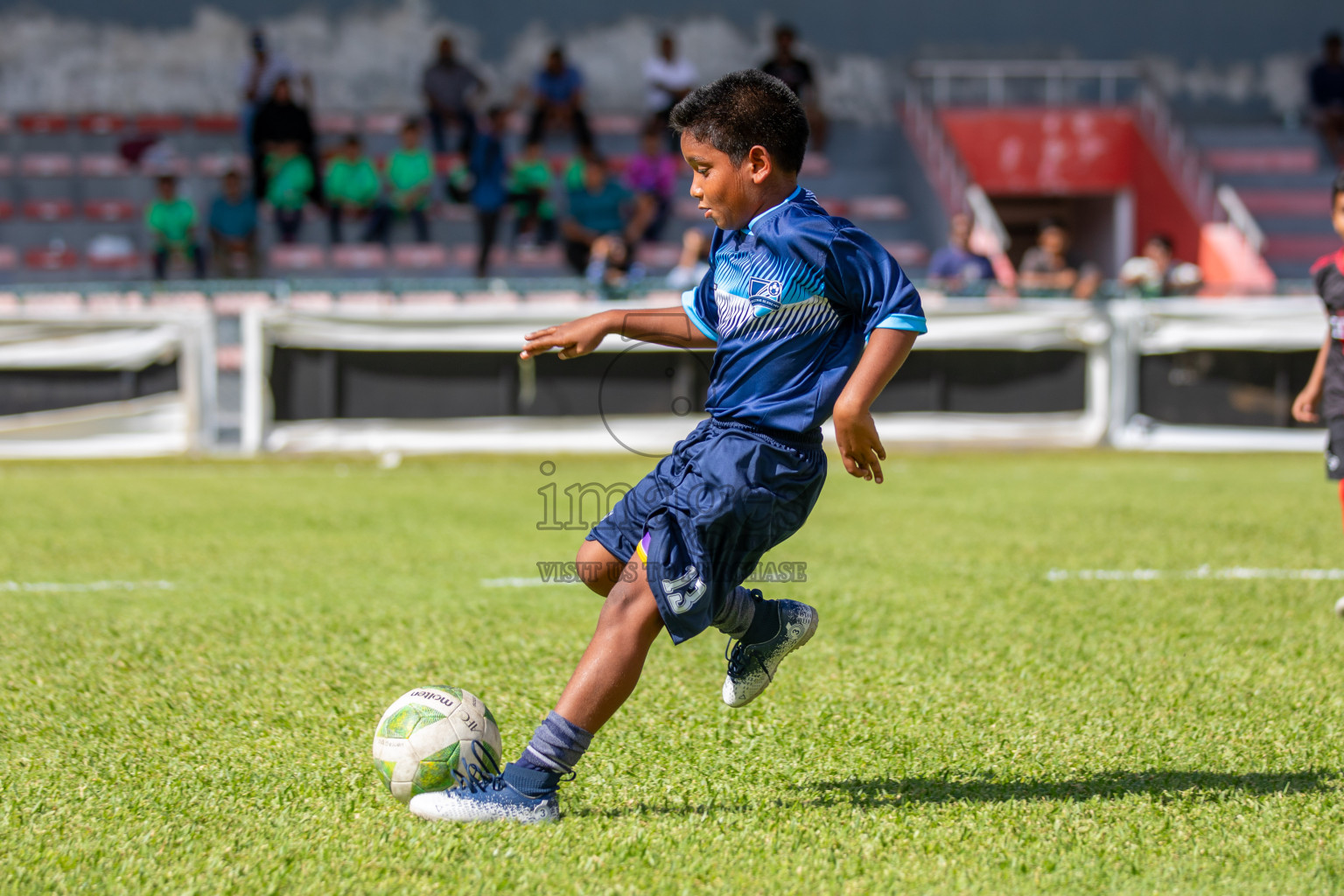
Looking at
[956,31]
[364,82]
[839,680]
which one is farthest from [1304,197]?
[839,680]

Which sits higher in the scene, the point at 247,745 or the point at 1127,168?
the point at 1127,168

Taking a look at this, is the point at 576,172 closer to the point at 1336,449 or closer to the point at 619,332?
the point at 1336,449

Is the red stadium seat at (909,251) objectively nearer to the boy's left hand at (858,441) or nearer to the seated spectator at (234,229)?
the seated spectator at (234,229)

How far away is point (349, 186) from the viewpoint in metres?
17.2

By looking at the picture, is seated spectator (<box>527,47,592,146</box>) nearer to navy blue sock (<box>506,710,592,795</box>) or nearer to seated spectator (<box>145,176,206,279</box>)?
seated spectator (<box>145,176,206,279</box>)

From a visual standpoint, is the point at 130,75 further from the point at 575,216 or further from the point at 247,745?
the point at 247,745

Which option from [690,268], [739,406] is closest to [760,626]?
[739,406]

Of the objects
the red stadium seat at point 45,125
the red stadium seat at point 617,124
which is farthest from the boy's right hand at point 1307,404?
the red stadium seat at point 45,125

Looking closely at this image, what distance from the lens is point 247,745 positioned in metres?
3.25

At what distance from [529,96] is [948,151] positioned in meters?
6.67

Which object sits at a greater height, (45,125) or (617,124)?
(617,124)

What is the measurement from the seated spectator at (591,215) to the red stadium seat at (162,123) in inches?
278

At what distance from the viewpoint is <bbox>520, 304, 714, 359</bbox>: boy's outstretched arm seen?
116 inches

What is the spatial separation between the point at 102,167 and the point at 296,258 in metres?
3.82
